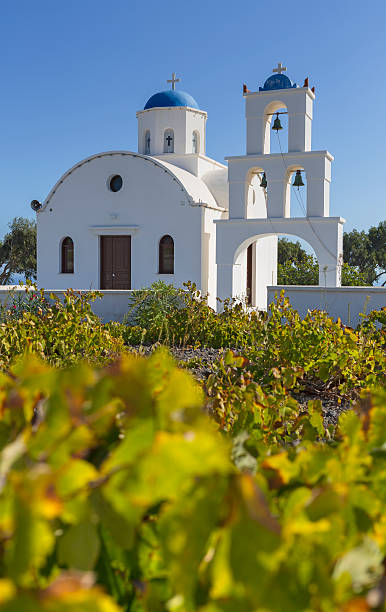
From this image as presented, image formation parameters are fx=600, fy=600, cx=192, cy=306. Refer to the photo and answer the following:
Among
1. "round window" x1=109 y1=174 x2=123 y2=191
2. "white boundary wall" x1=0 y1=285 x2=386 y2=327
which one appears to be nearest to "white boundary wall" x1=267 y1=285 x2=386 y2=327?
"white boundary wall" x1=0 y1=285 x2=386 y2=327

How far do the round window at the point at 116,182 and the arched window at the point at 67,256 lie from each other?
6.58 feet

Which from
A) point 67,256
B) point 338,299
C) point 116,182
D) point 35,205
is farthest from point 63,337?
point 35,205

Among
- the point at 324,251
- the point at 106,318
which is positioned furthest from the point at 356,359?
the point at 324,251

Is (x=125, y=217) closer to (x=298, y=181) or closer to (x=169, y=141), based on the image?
(x=169, y=141)

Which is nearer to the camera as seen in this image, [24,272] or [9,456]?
[9,456]

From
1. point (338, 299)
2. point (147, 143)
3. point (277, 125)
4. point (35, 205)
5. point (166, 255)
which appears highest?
point (147, 143)

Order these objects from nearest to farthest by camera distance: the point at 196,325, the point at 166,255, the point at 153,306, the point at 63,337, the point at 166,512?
the point at 166,512, the point at 63,337, the point at 196,325, the point at 153,306, the point at 166,255

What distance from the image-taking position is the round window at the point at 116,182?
17312 millimetres

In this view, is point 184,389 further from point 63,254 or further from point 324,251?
point 63,254

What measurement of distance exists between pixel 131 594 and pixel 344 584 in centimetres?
33

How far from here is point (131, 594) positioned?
0.82 meters

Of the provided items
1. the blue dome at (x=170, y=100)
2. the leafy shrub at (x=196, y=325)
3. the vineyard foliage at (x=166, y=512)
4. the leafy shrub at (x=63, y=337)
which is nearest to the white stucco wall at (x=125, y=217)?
the blue dome at (x=170, y=100)

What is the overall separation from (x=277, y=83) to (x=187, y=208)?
393 centimetres

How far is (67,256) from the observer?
17859mm
